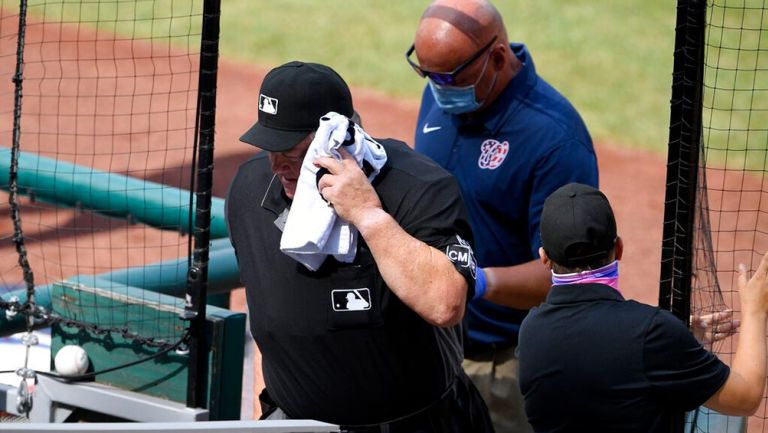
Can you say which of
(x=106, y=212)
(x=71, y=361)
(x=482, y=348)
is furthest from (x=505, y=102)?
(x=106, y=212)

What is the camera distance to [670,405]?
2.55 meters

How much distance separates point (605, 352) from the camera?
2510 mm

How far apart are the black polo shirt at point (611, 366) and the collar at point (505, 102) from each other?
122 centimetres

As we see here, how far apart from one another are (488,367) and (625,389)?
1.31m

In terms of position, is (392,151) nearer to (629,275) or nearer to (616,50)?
(629,275)

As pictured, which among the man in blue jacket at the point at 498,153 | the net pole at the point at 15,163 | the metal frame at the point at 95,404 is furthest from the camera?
the net pole at the point at 15,163

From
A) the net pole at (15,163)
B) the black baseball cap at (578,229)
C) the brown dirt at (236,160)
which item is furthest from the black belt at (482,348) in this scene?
the brown dirt at (236,160)

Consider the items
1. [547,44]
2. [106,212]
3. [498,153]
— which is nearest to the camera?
[498,153]

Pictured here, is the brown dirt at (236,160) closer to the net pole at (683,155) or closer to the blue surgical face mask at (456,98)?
the blue surgical face mask at (456,98)

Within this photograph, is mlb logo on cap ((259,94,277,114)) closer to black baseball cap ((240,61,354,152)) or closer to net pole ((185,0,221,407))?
black baseball cap ((240,61,354,152))

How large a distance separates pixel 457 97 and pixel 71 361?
1513 millimetres

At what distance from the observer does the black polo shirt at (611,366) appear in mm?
2488

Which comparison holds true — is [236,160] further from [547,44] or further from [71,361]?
[71,361]

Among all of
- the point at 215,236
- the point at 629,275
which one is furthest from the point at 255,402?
the point at 629,275
